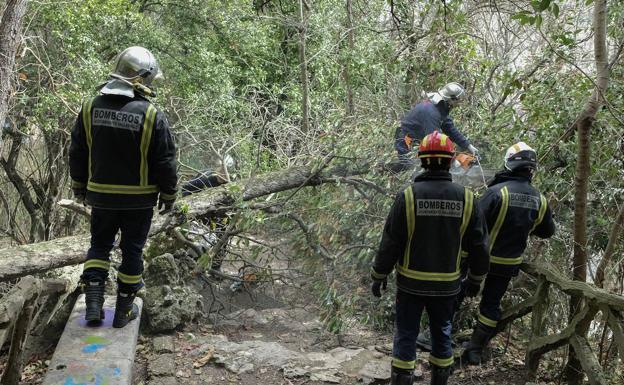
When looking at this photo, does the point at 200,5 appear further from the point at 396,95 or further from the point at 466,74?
the point at 466,74

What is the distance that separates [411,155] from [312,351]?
2128 millimetres

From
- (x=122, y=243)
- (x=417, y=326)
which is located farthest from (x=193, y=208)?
(x=417, y=326)

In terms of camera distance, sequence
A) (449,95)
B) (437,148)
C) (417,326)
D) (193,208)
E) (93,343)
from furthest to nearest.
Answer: (449,95) → (193,208) → (417,326) → (93,343) → (437,148)

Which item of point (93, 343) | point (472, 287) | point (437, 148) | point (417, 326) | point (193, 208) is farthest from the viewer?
point (193, 208)

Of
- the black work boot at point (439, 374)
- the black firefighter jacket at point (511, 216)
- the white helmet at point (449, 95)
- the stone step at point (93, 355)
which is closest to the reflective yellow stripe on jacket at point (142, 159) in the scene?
the stone step at point (93, 355)

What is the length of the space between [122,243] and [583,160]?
3.22 meters

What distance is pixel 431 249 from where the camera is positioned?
3.36 metres

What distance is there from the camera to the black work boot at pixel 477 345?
14.3 feet

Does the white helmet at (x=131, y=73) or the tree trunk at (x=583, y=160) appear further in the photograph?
the tree trunk at (x=583, y=160)

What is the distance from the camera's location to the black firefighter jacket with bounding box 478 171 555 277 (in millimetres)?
4047

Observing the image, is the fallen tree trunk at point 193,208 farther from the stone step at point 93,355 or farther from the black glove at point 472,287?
the black glove at point 472,287

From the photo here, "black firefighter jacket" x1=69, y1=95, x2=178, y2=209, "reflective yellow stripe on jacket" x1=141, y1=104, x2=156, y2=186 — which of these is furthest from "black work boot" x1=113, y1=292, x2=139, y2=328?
"reflective yellow stripe on jacket" x1=141, y1=104, x2=156, y2=186

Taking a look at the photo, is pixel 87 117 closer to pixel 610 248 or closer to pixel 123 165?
pixel 123 165

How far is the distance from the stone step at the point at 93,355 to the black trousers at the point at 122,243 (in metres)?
0.31
